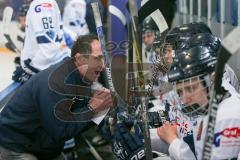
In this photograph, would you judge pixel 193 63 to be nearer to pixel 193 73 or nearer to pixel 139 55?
pixel 193 73

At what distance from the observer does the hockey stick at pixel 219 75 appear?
1017 millimetres

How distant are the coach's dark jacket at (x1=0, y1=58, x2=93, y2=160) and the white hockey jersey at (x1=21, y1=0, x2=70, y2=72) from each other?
0.84m

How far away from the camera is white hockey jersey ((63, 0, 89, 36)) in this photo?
4828 mm

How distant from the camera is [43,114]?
7.11ft

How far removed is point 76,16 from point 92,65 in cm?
287

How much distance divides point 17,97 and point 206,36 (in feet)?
3.19

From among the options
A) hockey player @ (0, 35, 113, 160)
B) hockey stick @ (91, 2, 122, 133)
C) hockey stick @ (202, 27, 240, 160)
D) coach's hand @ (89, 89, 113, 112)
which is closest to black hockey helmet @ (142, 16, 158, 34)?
hockey player @ (0, 35, 113, 160)

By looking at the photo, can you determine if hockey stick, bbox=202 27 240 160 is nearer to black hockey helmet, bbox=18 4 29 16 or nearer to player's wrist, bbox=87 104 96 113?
player's wrist, bbox=87 104 96 113

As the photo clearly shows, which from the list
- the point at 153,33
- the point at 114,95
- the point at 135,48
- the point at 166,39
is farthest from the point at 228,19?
the point at 135,48

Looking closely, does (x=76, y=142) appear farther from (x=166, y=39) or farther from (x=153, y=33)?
(x=166, y=39)

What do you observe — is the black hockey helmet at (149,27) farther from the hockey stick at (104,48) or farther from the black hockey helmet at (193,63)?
the black hockey helmet at (193,63)

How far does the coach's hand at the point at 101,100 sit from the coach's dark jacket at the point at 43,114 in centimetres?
9

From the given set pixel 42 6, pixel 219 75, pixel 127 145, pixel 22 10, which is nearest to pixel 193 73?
pixel 219 75

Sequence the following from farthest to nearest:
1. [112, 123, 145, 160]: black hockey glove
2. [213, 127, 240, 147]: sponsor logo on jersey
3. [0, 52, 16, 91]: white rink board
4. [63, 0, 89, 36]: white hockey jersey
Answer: [0, 52, 16, 91]: white rink board
[63, 0, 89, 36]: white hockey jersey
[112, 123, 145, 160]: black hockey glove
[213, 127, 240, 147]: sponsor logo on jersey
